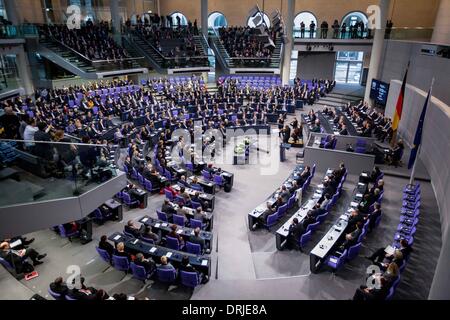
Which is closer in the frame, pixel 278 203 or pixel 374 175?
pixel 278 203

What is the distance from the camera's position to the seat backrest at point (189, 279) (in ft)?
27.0

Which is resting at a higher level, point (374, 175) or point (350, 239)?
point (350, 239)

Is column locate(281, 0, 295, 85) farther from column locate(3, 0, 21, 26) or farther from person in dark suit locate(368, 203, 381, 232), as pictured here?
person in dark suit locate(368, 203, 381, 232)

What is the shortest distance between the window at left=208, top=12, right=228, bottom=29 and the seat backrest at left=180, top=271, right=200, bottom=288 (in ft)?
114

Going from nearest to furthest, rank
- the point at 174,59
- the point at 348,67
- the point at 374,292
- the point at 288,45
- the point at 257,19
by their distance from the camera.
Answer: the point at 374,292 → the point at 174,59 → the point at 288,45 → the point at 257,19 → the point at 348,67

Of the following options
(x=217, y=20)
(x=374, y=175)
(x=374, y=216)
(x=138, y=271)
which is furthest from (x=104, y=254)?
(x=217, y=20)

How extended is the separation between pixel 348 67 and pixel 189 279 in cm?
3208

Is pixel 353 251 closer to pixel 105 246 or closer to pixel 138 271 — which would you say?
pixel 138 271

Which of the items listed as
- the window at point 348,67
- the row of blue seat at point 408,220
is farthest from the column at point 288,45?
the row of blue seat at point 408,220

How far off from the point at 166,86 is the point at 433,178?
20.2 m

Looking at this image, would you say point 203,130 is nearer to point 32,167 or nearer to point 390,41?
point 32,167

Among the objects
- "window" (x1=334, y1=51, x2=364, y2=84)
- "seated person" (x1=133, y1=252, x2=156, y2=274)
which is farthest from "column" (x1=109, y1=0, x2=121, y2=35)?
"seated person" (x1=133, y1=252, x2=156, y2=274)

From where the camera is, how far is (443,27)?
21.3 meters

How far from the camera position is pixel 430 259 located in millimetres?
9695
